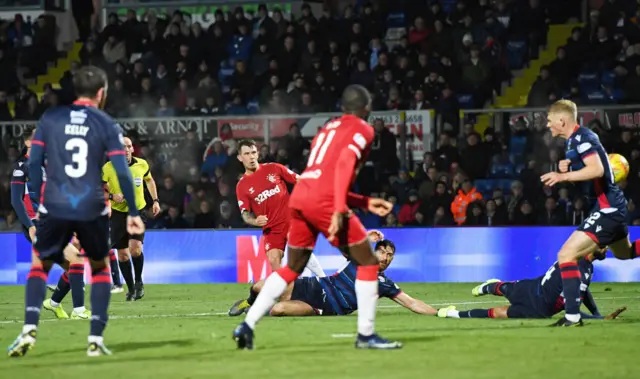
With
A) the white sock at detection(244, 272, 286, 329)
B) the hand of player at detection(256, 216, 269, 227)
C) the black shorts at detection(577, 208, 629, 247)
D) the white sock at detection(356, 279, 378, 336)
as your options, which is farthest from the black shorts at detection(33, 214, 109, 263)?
the hand of player at detection(256, 216, 269, 227)

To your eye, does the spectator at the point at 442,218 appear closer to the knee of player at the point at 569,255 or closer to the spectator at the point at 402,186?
the spectator at the point at 402,186

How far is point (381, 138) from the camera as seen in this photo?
2255 cm

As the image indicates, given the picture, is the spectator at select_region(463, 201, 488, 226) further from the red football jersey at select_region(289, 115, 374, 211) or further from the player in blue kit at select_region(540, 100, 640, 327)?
the red football jersey at select_region(289, 115, 374, 211)

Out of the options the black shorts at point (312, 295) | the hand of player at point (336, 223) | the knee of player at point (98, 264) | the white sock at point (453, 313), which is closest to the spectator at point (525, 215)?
the black shorts at point (312, 295)

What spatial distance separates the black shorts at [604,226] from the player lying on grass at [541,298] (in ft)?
2.48

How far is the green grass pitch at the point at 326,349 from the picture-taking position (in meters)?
7.93

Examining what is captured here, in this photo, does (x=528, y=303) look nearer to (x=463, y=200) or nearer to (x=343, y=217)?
(x=343, y=217)

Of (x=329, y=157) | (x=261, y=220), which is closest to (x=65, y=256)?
(x=261, y=220)

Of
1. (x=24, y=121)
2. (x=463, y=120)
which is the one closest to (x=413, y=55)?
(x=463, y=120)

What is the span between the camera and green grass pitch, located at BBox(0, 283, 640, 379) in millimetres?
7926

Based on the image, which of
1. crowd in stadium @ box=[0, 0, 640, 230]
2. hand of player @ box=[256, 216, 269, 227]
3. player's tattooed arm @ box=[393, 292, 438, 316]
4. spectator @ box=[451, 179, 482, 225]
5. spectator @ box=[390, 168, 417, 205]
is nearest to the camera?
player's tattooed arm @ box=[393, 292, 438, 316]

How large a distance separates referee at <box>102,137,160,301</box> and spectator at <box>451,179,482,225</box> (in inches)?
254

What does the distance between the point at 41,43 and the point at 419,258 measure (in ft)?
42.0

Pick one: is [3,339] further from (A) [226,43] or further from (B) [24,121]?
(A) [226,43]
